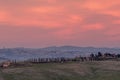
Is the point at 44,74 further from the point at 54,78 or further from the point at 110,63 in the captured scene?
the point at 110,63

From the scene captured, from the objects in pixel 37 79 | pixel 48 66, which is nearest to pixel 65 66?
pixel 48 66

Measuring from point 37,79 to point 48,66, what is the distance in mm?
14498

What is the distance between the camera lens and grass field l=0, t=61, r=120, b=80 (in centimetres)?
8917

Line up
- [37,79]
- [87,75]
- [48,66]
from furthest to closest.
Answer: [48,66], [87,75], [37,79]

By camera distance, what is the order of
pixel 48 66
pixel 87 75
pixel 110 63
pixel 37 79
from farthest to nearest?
1. pixel 110 63
2. pixel 48 66
3. pixel 87 75
4. pixel 37 79

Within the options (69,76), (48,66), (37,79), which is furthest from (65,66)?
(37,79)

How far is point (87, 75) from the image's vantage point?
3752 inches

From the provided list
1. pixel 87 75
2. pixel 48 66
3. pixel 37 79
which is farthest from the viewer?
pixel 48 66

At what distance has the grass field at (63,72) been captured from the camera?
8917 centimetres

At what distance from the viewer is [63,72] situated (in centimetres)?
9581

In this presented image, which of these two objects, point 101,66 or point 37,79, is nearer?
point 37,79

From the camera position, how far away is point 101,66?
10594 centimetres

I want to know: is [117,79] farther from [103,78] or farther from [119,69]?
[119,69]

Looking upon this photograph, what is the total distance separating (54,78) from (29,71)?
21.7ft
